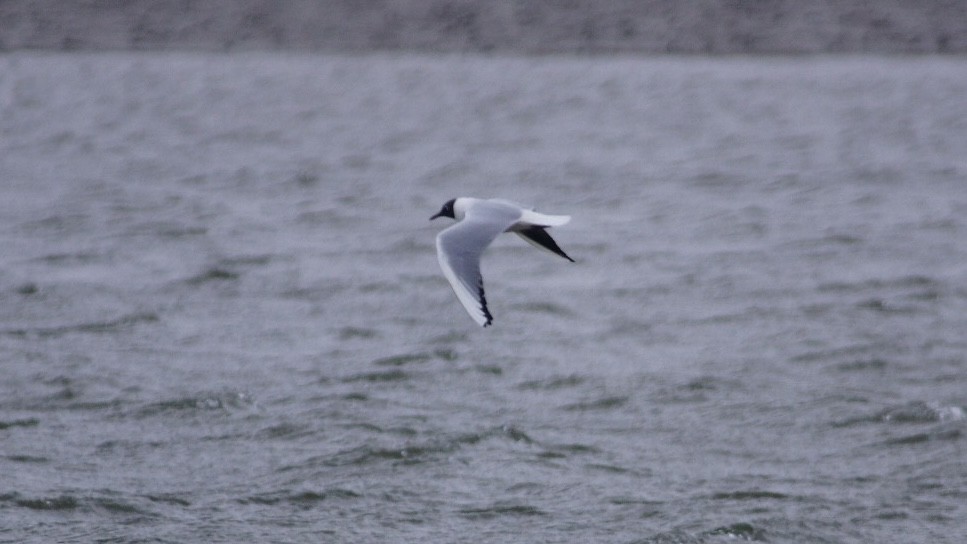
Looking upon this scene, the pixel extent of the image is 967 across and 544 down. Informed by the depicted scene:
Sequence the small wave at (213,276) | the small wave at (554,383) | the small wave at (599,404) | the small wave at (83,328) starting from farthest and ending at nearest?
the small wave at (213,276) → the small wave at (83,328) → the small wave at (554,383) → the small wave at (599,404)

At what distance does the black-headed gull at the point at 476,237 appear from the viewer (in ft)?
17.6

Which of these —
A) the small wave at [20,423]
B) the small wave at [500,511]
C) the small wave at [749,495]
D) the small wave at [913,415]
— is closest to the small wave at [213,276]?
the small wave at [20,423]

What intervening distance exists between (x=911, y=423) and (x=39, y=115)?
44.1 feet

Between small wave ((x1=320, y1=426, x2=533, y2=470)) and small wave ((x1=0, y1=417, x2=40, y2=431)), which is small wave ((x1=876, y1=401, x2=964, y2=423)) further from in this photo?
small wave ((x1=0, y1=417, x2=40, y2=431))

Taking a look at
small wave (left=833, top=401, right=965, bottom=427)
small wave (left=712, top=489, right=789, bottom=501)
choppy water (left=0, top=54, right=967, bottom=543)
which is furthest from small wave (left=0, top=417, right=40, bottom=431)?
small wave (left=833, top=401, right=965, bottom=427)

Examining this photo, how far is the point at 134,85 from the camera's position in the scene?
68.5 feet

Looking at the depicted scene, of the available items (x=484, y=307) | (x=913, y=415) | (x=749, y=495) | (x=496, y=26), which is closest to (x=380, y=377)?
(x=749, y=495)

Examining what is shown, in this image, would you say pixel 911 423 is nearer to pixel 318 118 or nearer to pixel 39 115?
pixel 318 118

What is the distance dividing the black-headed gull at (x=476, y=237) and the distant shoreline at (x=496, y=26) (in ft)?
45.7

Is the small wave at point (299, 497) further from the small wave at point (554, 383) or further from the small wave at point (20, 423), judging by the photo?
the small wave at point (554, 383)

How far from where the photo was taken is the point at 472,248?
5648 mm

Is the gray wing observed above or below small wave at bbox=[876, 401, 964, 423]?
above

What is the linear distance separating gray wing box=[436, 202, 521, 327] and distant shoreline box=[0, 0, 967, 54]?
14149mm

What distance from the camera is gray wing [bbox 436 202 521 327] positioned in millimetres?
5324
